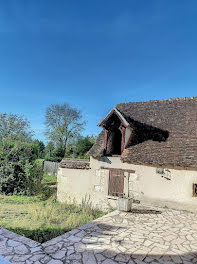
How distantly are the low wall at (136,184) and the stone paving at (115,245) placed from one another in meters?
1.78

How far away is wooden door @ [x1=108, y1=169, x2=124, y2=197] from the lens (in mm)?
11781

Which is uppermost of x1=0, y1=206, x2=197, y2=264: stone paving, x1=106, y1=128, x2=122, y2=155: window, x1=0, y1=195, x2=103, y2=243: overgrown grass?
x1=106, y1=128, x2=122, y2=155: window

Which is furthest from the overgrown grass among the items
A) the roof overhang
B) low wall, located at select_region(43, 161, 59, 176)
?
low wall, located at select_region(43, 161, 59, 176)

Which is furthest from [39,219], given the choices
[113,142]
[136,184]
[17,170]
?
[17,170]

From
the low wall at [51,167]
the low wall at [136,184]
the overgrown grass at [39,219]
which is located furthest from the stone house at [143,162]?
the low wall at [51,167]

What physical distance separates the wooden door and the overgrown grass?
1515mm

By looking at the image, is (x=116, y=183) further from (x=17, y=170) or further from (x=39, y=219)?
(x=17, y=170)

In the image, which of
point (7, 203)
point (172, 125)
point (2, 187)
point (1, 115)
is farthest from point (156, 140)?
point (1, 115)

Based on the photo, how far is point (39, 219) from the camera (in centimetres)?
970

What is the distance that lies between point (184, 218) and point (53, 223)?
6145mm

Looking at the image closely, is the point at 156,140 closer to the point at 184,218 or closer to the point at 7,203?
the point at 184,218

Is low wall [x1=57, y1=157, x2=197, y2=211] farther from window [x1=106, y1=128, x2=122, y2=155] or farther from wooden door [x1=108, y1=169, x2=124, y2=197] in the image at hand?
window [x1=106, y1=128, x2=122, y2=155]

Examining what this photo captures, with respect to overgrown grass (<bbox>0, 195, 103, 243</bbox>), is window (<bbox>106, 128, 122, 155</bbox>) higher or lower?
higher

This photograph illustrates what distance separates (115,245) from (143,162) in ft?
17.6
